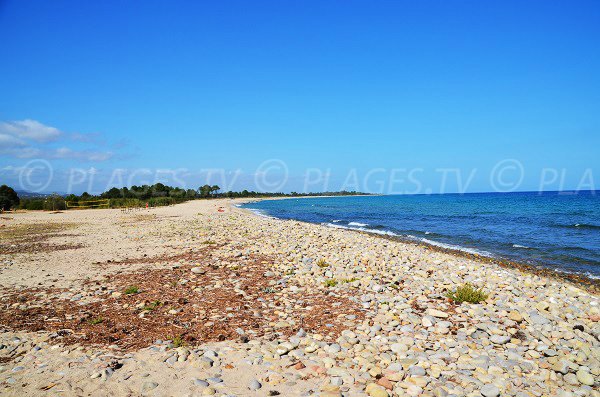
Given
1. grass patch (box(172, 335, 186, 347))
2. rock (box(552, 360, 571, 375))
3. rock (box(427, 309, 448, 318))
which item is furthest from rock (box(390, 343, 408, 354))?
grass patch (box(172, 335, 186, 347))

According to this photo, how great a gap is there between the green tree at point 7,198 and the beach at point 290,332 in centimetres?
5507

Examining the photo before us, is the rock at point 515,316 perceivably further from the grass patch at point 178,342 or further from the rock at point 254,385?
the grass patch at point 178,342

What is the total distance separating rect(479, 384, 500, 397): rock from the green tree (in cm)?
6711

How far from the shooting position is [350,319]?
678 centimetres

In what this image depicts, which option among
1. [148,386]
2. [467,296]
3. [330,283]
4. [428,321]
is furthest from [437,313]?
[148,386]

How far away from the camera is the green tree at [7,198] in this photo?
5203 centimetres

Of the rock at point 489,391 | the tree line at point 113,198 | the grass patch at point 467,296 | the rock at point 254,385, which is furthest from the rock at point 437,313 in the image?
the tree line at point 113,198

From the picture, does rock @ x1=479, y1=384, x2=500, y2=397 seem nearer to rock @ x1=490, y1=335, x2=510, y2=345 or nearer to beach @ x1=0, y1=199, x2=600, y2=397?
beach @ x1=0, y1=199, x2=600, y2=397

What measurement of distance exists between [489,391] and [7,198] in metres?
69.4

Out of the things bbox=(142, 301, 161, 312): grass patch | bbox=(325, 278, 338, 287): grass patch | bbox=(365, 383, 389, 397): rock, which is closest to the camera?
bbox=(365, 383, 389, 397): rock

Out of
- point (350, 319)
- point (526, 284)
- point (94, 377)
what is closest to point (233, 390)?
point (94, 377)

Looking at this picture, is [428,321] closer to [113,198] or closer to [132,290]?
[132,290]

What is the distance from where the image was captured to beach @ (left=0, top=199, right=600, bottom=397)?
4625 millimetres

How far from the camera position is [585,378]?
488 centimetres
